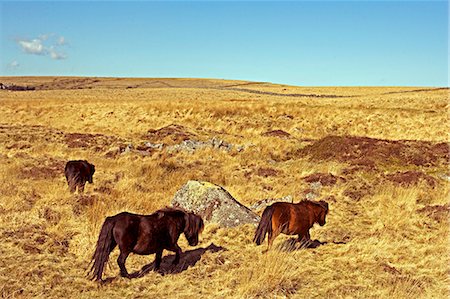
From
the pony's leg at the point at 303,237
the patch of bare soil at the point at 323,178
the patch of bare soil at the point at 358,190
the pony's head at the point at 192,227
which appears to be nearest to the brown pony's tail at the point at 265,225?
the pony's leg at the point at 303,237

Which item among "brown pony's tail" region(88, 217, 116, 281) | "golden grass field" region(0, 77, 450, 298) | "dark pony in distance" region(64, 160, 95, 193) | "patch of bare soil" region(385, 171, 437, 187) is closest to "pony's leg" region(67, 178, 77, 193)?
"dark pony in distance" region(64, 160, 95, 193)

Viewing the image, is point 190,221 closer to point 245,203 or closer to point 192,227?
point 192,227

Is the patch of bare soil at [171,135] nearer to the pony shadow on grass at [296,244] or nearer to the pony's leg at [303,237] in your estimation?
the pony shadow on grass at [296,244]

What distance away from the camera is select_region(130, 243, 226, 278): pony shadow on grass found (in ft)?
23.9

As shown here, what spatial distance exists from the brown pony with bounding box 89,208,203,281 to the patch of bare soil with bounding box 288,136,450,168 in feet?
45.8

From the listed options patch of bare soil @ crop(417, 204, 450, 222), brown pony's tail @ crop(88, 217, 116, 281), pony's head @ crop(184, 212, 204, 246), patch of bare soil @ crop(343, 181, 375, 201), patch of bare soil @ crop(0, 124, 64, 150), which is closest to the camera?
brown pony's tail @ crop(88, 217, 116, 281)

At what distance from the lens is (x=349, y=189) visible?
47.5ft

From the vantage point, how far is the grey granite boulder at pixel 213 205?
34.0ft

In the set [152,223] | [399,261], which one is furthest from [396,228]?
[152,223]

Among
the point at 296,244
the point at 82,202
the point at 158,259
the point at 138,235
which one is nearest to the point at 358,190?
the point at 296,244

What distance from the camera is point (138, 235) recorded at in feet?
21.8

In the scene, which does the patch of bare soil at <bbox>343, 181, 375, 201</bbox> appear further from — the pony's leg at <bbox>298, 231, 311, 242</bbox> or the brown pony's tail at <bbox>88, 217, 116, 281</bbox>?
the brown pony's tail at <bbox>88, 217, 116, 281</bbox>

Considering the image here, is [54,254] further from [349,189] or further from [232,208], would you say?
[349,189]

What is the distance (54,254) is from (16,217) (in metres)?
2.68
